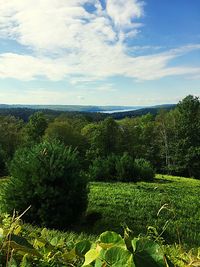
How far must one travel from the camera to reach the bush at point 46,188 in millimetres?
11242

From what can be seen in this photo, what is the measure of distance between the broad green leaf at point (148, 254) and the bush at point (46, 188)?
10.2 metres

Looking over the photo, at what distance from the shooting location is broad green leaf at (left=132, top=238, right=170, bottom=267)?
3.43 feet

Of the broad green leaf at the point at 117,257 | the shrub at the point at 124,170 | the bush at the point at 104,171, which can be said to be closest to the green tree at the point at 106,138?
the bush at the point at 104,171

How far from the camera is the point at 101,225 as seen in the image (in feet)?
39.7

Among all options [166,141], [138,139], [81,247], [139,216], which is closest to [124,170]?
[139,216]

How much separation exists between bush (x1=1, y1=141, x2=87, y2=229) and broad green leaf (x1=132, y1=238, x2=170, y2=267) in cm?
1015

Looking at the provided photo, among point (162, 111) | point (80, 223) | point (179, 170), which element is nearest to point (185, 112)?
point (179, 170)

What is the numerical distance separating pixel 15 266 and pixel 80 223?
11.3 meters

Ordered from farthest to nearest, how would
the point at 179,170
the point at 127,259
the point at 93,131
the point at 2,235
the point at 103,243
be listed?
1. the point at 93,131
2. the point at 179,170
3. the point at 2,235
4. the point at 103,243
5. the point at 127,259

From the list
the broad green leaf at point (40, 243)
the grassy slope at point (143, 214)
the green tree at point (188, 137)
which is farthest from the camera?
the green tree at point (188, 137)

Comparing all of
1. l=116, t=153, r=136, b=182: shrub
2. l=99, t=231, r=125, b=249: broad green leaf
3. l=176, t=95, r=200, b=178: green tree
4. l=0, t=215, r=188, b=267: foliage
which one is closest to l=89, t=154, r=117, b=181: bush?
l=116, t=153, r=136, b=182: shrub

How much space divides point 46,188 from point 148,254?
10.5m

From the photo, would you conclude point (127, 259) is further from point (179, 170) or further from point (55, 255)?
point (179, 170)

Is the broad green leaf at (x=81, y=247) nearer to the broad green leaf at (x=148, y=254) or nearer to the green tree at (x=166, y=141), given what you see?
the broad green leaf at (x=148, y=254)
